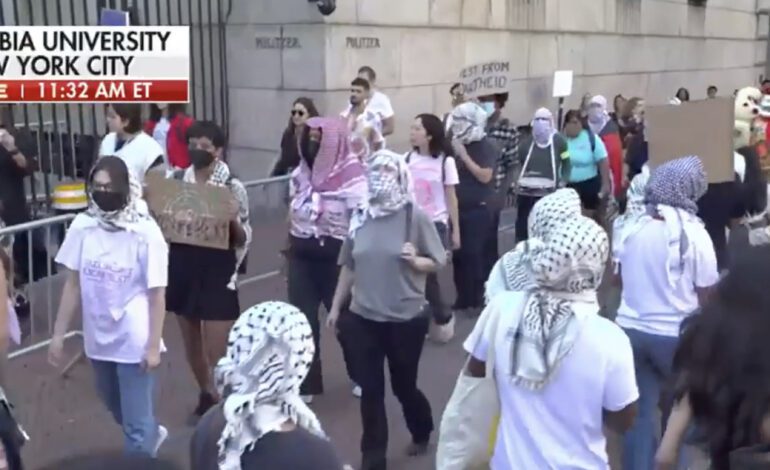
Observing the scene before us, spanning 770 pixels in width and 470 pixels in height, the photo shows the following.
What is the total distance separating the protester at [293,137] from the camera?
8.04 m

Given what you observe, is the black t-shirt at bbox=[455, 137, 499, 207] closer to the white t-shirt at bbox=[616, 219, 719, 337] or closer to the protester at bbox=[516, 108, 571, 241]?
the protester at bbox=[516, 108, 571, 241]

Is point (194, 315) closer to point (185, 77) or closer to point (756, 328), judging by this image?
point (185, 77)

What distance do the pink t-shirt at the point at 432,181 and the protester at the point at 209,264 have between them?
6.61 ft

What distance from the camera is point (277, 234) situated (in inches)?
389

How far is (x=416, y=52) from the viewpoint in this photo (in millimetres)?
13672

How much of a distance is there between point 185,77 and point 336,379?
2.32 m

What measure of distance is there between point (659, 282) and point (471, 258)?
3765mm

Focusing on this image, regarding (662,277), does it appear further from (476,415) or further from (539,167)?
(539,167)

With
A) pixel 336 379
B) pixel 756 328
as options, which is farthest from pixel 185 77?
pixel 756 328

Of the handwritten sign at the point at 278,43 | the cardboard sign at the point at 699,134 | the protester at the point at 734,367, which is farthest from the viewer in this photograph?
the handwritten sign at the point at 278,43

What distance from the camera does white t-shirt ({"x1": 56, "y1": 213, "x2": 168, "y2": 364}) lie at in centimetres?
505

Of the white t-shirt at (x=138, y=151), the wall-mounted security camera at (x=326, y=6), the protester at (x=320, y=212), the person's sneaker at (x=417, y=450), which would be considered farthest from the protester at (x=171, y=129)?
the person's sneaker at (x=417, y=450)

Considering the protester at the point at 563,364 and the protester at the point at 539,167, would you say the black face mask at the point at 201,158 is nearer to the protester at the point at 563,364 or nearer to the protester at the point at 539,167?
the protester at the point at 563,364

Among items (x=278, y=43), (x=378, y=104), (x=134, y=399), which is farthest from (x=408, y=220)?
(x=278, y=43)
